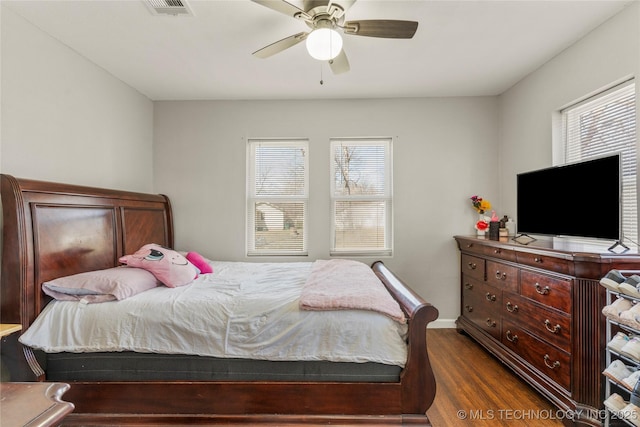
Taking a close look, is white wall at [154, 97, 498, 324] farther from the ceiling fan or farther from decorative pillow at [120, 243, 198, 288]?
the ceiling fan

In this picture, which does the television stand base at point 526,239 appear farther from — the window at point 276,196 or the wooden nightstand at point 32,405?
the wooden nightstand at point 32,405

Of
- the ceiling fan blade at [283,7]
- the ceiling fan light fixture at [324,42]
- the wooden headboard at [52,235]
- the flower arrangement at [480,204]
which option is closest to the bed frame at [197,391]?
the wooden headboard at [52,235]

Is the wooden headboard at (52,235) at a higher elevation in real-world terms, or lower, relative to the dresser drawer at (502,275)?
higher

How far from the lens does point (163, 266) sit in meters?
2.18

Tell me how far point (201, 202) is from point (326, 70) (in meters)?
2.04

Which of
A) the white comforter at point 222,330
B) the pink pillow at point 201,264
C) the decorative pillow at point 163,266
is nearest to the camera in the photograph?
the white comforter at point 222,330

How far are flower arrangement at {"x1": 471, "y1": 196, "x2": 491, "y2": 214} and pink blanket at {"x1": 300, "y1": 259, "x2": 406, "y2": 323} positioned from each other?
5.69 feet

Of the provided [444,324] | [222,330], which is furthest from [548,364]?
[222,330]

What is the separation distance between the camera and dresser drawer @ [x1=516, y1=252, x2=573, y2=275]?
178cm

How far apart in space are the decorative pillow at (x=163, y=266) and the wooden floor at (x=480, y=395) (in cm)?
198

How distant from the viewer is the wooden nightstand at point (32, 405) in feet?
2.69

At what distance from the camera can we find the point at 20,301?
171 centimetres

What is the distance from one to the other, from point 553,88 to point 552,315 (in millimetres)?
1979

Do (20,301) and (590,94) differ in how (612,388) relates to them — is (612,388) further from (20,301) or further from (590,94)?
(20,301)
